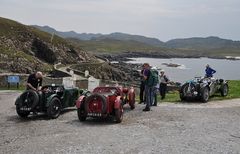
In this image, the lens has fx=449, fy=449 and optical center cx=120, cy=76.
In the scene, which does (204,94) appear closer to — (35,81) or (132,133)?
(35,81)

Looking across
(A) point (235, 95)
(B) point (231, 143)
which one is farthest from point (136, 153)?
(A) point (235, 95)

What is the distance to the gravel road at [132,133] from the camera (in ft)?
42.3

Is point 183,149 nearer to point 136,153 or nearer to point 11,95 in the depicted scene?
point 136,153

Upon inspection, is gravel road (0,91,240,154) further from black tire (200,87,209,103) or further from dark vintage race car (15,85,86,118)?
black tire (200,87,209,103)

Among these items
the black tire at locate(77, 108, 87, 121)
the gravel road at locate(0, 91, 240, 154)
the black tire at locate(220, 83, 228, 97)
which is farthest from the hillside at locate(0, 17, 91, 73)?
the black tire at locate(77, 108, 87, 121)

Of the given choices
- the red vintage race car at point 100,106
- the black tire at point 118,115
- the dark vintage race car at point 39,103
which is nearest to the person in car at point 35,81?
the dark vintage race car at point 39,103

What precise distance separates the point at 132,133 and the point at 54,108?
4581 millimetres

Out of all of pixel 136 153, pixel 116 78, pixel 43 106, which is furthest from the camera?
pixel 116 78

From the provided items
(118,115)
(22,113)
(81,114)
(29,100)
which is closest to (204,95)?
(118,115)

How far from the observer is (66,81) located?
32906mm

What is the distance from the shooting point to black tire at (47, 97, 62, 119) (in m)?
17.9

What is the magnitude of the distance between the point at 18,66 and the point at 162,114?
44.5m

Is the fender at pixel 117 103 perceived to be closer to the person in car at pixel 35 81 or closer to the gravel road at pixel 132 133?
the gravel road at pixel 132 133

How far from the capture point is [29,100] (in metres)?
17.8
